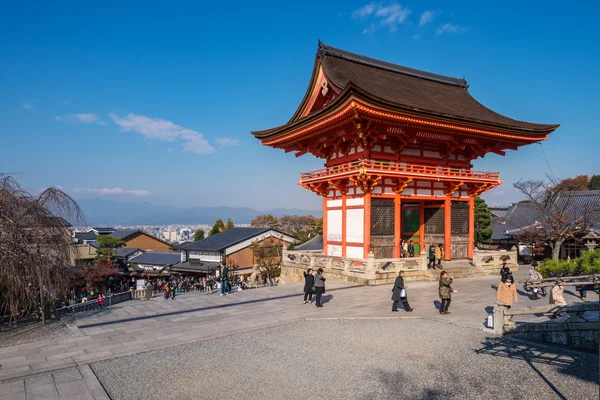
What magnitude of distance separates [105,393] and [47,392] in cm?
109

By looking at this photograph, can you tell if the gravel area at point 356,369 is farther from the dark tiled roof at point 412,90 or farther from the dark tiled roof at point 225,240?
the dark tiled roof at point 225,240

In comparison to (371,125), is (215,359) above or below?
below

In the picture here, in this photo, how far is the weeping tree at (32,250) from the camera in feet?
34.3

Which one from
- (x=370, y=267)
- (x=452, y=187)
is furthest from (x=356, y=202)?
(x=452, y=187)

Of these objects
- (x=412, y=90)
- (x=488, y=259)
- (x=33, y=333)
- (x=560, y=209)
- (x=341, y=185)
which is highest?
(x=412, y=90)

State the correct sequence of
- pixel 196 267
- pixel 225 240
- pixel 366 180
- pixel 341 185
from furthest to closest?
pixel 225 240 → pixel 196 267 → pixel 341 185 → pixel 366 180

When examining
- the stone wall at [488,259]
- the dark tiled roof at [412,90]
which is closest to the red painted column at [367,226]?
the dark tiled roof at [412,90]

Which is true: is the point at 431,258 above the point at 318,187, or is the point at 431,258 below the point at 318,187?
below

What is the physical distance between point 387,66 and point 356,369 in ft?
76.5

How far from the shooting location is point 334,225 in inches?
949

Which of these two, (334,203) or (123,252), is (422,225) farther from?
(123,252)

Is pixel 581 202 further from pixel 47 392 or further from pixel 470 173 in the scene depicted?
pixel 47 392

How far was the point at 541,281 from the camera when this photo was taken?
8859mm

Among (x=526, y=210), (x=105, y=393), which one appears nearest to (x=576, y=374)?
(x=105, y=393)
